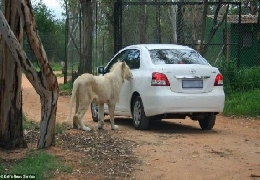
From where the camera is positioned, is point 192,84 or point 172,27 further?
point 172,27

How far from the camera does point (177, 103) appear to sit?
1106 centimetres

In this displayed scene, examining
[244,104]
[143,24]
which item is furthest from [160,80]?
[143,24]

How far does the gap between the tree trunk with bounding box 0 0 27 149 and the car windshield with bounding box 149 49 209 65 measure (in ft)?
12.0

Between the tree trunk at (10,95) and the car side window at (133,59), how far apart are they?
3883 mm

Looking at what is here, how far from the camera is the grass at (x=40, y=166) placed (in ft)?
23.7

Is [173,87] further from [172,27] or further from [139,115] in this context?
[172,27]

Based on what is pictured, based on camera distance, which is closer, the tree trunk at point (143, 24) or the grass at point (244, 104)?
the grass at point (244, 104)

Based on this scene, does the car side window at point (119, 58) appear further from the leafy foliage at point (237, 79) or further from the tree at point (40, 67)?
the leafy foliage at point (237, 79)

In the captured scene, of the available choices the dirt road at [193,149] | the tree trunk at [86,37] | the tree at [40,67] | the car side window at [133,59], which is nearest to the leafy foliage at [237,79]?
the dirt road at [193,149]

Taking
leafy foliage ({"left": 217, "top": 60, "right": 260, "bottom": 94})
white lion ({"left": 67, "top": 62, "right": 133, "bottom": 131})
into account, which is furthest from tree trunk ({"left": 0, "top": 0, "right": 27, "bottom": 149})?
leafy foliage ({"left": 217, "top": 60, "right": 260, "bottom": 94})

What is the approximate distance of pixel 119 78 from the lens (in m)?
11.7

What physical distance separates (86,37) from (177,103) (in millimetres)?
10327

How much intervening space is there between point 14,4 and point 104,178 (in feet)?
8.90

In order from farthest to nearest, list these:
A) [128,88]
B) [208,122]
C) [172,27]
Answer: [172,27] < [128,88] < [208,122]
